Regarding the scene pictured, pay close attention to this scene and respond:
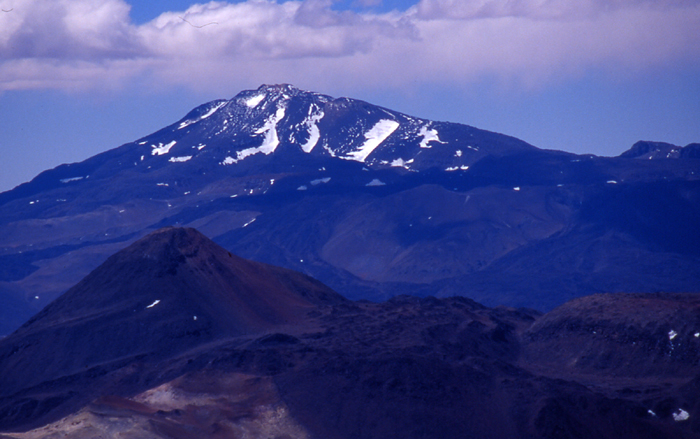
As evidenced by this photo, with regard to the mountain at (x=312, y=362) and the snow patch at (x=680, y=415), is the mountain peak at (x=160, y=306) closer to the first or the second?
the mountain at (x=312, y=362)

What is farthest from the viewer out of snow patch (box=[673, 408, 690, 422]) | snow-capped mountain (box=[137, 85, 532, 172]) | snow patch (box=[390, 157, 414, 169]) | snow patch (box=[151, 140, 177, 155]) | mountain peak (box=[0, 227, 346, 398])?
snow patch (box=[151, 140, 177, 155])

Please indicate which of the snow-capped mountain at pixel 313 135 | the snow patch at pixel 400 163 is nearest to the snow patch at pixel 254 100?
the snow-capped mountain at pixel 313 135

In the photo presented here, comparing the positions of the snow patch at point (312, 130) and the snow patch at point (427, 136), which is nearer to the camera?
the snow patch at point (427, 136)

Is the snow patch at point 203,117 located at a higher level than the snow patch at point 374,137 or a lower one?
higher

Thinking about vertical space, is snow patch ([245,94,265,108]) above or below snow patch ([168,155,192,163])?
above

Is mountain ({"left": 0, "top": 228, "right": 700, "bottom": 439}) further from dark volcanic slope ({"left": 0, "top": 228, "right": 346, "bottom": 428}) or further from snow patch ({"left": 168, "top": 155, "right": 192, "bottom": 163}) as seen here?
snow patch ({"left": 168, "top": 155, "right": 192, "bottom": 163})

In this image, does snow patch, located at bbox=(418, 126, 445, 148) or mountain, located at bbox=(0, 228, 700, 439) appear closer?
mountain, located at bbox=(0, 228, 700, 439)

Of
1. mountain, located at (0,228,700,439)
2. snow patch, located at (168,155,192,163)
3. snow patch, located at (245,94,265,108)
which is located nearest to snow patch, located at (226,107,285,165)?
snow patch, located at (245,94,265,108)

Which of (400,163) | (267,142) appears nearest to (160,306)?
(400,163)
